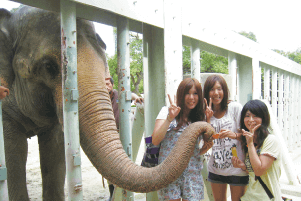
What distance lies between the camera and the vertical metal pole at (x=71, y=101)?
→ 210 centimetres

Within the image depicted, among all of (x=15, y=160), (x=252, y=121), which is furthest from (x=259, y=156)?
(x=15, y=160)

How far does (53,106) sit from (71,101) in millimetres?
911

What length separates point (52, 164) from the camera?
415 centimetres

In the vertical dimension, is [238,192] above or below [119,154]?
below

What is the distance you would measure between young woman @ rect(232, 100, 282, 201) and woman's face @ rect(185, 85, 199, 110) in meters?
0.46

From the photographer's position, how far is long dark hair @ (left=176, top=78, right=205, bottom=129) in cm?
237

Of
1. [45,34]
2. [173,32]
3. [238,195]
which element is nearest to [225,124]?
[238,195]

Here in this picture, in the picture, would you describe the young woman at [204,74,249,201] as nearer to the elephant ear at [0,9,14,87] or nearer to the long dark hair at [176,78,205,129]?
the long dark hair at [176,78,205,129]

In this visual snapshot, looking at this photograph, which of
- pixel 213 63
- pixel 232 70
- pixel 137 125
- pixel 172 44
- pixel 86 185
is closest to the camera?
pixel 172 44

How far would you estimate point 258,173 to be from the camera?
92.2 inches

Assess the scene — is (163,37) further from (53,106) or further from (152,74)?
(53,106)

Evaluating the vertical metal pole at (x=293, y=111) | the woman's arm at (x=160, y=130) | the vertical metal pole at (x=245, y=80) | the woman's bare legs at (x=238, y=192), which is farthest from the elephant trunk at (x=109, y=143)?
the vertical metal pole at (x=293, y=111)

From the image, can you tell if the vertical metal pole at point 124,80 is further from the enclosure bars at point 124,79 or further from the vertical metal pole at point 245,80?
the vertical metal pole at point 245,80

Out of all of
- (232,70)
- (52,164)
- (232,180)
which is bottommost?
(52,164)
